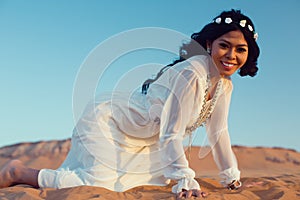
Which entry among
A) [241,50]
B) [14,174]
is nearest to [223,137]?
[241,50]

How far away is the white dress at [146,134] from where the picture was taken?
3041 millimetres

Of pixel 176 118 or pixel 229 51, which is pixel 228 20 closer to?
pixel 229 51

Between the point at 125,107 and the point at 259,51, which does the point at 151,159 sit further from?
the point at 259,51

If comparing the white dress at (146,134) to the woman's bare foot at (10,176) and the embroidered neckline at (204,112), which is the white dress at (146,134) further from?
the woman's bare foot at (10,176)

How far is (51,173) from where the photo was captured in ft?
10.5

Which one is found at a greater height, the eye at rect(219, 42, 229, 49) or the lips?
the eye at rect(219, 42, 229, 49)

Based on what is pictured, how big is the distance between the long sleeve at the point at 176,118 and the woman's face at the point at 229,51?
24cm

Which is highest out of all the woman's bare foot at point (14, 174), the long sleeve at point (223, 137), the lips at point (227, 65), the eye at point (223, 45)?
the eye at point (223, 45)

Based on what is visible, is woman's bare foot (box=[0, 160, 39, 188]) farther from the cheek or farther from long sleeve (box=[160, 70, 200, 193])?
the cheek

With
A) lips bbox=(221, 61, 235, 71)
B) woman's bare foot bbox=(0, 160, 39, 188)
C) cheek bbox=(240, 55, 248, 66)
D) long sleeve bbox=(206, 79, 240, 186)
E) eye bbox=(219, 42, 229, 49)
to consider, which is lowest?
woman's bare foot bbox=(0, 160, 39, 188)

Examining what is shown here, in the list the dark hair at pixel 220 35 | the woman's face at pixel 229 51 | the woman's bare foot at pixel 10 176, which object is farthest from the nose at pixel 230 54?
the woman's bare foot at pixel 10 176

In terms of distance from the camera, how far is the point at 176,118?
9.89 feet

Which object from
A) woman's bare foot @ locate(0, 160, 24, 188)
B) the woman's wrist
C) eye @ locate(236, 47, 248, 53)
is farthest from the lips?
woman's bare foot @ locate(0, 160, 24, 188)

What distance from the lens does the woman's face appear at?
3088 mm
